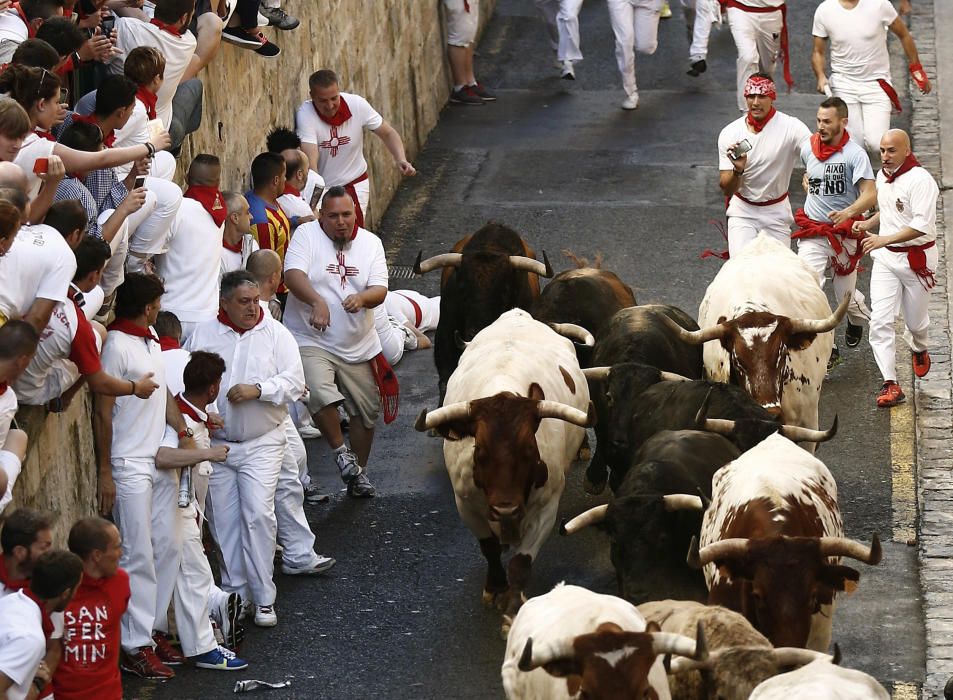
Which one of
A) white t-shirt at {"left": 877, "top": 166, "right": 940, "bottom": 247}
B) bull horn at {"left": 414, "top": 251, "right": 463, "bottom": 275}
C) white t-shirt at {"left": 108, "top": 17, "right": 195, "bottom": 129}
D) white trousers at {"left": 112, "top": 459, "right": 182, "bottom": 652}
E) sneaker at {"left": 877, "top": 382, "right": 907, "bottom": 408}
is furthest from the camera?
sneaker at {"left": 877, "top": 382, "right": 907, "bottom": 408}

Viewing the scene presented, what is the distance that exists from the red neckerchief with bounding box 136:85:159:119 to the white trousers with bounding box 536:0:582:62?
10742mm

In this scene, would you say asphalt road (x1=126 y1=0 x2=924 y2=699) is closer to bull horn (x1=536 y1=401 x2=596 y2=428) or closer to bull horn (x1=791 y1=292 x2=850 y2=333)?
bull horn (x1=536 y1=401 x2=596 y2=428)

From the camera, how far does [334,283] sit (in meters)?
10.8

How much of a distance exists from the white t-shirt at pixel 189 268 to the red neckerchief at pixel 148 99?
543mm

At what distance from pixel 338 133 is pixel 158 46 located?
3679 mm

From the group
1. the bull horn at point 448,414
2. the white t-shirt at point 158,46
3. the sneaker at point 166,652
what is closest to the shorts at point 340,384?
the white t-shirt at point 158,46

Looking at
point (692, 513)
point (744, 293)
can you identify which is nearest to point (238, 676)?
point (692, 513)

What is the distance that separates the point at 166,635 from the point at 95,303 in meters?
1.87

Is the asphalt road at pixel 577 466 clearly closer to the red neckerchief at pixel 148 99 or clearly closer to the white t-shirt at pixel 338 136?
the white t-shirt at pixel 338 136

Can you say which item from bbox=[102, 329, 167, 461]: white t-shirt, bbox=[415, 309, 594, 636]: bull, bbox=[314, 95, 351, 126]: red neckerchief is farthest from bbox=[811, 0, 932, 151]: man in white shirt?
bbox=[102, 329, 167, 461]: white t-shirt

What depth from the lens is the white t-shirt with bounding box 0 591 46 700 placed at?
21.1 ft

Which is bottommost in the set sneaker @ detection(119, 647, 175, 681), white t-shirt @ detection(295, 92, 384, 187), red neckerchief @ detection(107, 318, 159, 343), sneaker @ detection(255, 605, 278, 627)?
sneaker @ detection(255, 605, 278, 627)

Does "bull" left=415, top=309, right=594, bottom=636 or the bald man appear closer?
"bull" left=415, top=309, right=594, bottom=636

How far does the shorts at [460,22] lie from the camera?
63.2ft
